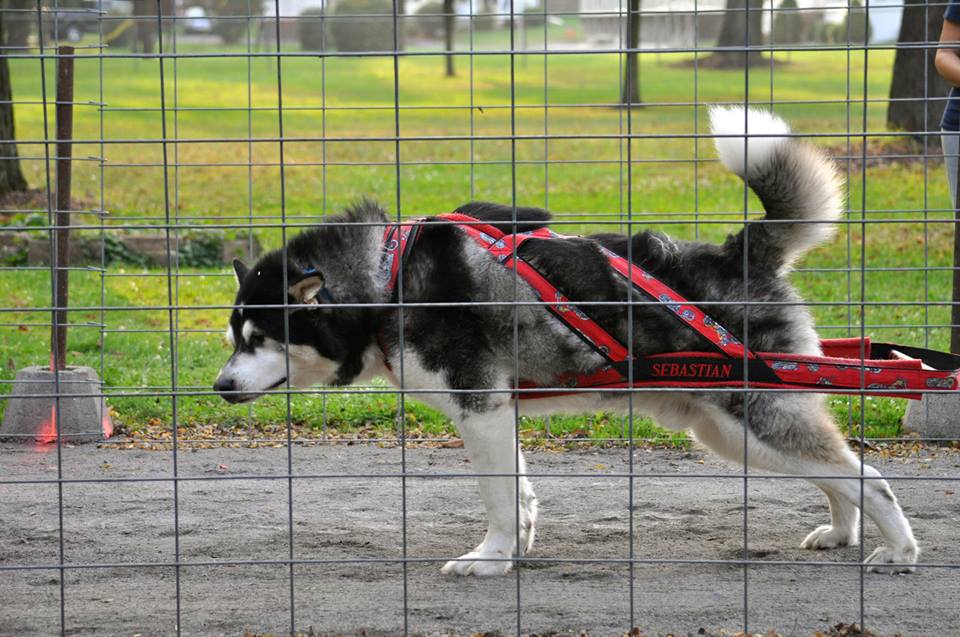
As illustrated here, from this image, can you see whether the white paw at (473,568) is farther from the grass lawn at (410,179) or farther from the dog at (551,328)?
the grass lawn at (410,179)

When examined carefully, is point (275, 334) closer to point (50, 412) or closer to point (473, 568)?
point (473, 568)

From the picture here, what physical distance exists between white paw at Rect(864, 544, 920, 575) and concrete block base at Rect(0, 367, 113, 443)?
14.5 feet

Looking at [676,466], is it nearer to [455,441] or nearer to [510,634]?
[455,441]

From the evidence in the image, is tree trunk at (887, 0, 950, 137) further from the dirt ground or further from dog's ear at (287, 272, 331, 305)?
dog's ear at (287, 272, 331, 305)

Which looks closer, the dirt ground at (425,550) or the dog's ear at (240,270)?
the dirt ground at (425,550)

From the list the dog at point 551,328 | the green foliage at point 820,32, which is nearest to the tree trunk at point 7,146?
the dog at point 551,328

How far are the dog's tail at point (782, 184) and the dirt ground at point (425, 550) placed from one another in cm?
106

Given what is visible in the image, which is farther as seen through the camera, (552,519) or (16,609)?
(552,519)

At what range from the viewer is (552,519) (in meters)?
5.81

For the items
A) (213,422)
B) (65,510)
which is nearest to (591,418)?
(213,422)

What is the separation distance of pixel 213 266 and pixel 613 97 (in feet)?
50.3

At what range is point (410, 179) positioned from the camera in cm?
1836

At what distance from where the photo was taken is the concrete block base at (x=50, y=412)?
7105 millimetres

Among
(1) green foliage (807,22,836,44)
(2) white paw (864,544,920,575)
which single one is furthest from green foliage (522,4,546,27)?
(1) green foliage (807,22,836,44)
